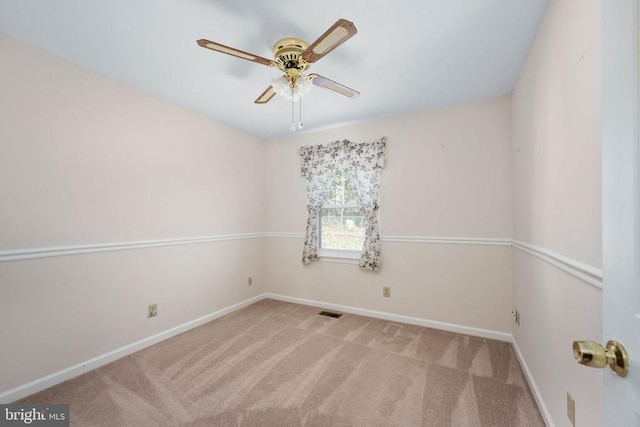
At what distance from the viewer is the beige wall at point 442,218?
8.39 ft

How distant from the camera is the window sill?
332cm

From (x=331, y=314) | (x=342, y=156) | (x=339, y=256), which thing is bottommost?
(x=331, y=314)

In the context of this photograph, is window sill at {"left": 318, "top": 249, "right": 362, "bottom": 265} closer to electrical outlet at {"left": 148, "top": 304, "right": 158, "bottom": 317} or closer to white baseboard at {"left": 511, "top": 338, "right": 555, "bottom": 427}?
white baseboard at {"left": 511, "top": 338, "right": 555, "bottom": 427}

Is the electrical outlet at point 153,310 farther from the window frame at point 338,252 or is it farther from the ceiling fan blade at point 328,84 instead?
the ceiling fan blade at point 328,84

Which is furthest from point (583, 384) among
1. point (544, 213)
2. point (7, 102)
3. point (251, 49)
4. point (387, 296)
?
point (7, 102)

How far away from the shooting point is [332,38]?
1308mm

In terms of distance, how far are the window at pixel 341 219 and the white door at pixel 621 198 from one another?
8.91 feet

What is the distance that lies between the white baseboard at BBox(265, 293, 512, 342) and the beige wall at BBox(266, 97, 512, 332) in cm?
5

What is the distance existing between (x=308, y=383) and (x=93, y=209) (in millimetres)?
2151

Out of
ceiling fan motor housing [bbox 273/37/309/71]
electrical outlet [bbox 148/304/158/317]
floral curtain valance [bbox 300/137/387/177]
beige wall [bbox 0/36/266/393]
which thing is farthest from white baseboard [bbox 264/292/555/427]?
ceiling fan motor housing [bbox 273/37/309/71]

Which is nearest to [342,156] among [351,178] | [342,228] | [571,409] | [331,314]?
[351,178]

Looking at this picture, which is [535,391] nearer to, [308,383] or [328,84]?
[308,383]

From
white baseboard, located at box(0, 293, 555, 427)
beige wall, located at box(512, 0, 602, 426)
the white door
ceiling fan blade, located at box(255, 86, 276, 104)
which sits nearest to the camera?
the white door

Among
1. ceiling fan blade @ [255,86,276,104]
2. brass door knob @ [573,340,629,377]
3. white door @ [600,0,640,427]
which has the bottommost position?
brass door knob @ [573,340,629,377]
